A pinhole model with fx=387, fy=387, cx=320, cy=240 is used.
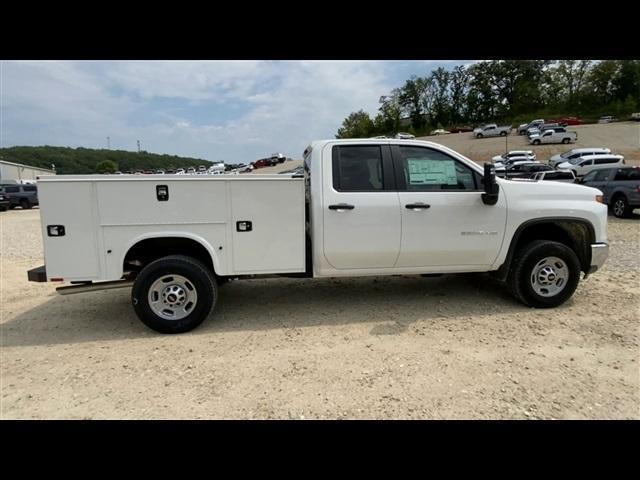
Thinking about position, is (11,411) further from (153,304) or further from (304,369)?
(304,369)

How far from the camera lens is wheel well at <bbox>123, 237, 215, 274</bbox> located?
4141mm

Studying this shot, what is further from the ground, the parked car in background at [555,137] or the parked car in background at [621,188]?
the parked car in background at [555,137]

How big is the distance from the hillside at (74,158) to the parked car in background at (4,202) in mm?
55089

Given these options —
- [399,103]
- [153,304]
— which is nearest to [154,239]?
[153,304]

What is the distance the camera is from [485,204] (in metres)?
4.39

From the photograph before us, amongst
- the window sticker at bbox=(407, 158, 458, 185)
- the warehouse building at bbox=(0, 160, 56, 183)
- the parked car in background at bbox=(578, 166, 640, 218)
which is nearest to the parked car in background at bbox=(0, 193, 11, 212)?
the window sticker at bbox=(407, 158, 458, 185)

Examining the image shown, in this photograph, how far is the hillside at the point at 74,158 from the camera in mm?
79625

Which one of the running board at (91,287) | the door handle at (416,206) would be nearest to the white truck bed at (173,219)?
the running board at (91,287)

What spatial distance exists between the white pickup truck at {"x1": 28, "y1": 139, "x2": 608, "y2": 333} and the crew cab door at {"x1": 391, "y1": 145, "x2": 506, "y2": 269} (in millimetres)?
13

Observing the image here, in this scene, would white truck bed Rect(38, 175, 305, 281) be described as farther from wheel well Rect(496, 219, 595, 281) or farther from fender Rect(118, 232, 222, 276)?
wheel well Rect(496, 219, 595, 281)

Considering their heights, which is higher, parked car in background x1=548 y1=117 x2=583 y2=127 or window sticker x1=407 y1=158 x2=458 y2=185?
parked car in background x1=548 y1=117 x2=583 y2=127

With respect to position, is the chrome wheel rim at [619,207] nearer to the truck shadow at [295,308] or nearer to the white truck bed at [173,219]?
the truck shadow at [295,308]

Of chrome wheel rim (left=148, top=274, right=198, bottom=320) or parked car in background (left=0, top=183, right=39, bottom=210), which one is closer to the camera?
chrome wheel rim (left=148, top=274, right=198, bottom=320)
